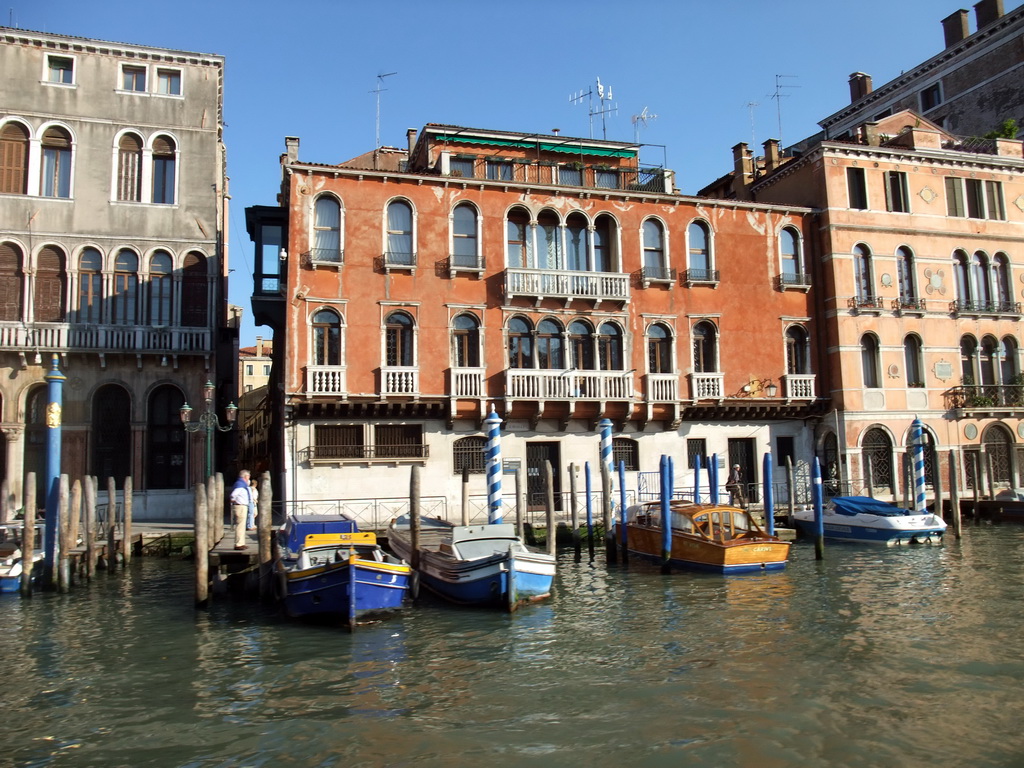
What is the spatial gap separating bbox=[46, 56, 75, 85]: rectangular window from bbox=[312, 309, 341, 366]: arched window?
931cm

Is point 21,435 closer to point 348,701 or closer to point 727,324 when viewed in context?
point 348,701

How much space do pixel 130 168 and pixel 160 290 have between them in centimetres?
321

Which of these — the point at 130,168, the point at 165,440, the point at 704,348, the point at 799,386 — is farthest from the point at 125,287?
the point at 799,386

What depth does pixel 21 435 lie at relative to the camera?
2014 centimetres

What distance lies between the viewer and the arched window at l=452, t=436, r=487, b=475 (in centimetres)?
2045

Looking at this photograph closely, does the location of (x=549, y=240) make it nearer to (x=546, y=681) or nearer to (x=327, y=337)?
(x=327, y=337)

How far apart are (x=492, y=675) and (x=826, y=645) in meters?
3.85

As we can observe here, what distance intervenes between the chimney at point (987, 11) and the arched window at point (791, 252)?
39.3ft

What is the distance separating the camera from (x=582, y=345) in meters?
21.6

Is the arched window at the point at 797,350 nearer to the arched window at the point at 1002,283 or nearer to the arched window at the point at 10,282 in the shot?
the arched window at the point at 1002,283

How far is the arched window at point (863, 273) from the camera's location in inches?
921

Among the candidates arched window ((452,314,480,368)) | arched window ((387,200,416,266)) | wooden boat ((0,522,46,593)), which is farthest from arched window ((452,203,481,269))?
wooden boat ((0,522,46,593))

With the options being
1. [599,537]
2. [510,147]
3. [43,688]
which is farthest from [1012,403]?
[43,688]

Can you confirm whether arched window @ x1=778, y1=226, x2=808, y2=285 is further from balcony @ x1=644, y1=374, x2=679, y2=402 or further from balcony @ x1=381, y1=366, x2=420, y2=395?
balcony @ x1=381, y1=366, x2=420, y2=395
